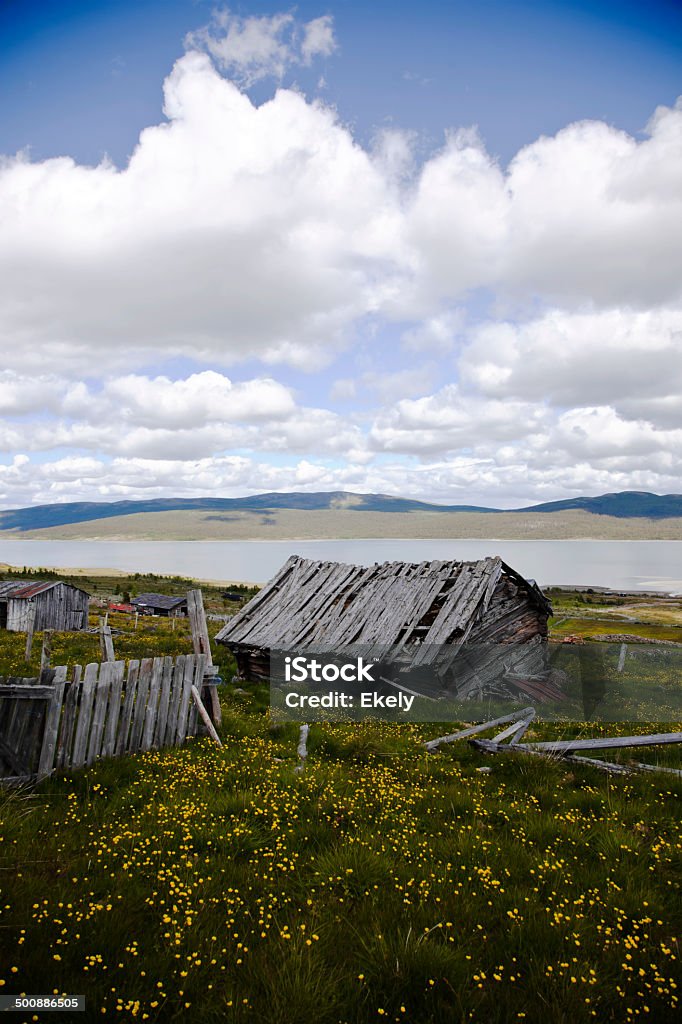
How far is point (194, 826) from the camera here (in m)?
6.01

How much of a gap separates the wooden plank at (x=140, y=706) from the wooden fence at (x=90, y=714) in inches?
0.6

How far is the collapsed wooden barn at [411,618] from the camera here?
1778 centimetres

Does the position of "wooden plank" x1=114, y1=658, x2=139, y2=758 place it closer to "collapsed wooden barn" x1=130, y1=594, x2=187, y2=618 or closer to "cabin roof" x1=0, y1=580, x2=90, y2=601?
"cabin roof" x1=0, y1=580, x2=90, y2=601

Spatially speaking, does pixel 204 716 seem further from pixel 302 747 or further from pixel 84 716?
pixel 84 716

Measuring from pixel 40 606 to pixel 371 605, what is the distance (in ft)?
104

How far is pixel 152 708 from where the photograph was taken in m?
9.19

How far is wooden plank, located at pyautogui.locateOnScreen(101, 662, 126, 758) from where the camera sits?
331 inches

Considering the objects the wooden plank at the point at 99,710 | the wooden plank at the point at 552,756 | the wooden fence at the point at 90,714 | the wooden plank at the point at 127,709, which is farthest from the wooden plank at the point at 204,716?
the wooden plank at the point at 552,756

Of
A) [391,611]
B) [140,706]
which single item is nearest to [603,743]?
[140,706]

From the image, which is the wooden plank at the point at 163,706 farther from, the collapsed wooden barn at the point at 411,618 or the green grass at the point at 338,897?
the collapsed wooden barn at the point at 411,618

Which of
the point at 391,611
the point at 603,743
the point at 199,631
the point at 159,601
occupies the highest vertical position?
the point at 199,631

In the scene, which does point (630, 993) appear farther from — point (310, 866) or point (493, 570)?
point (493, 570)

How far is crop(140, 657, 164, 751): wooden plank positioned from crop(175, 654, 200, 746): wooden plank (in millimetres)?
602

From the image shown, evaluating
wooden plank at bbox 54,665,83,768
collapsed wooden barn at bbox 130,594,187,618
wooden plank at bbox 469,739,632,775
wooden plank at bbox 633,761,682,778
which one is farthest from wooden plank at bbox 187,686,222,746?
collapsed wooden barn at bbox 130,594,187,618
